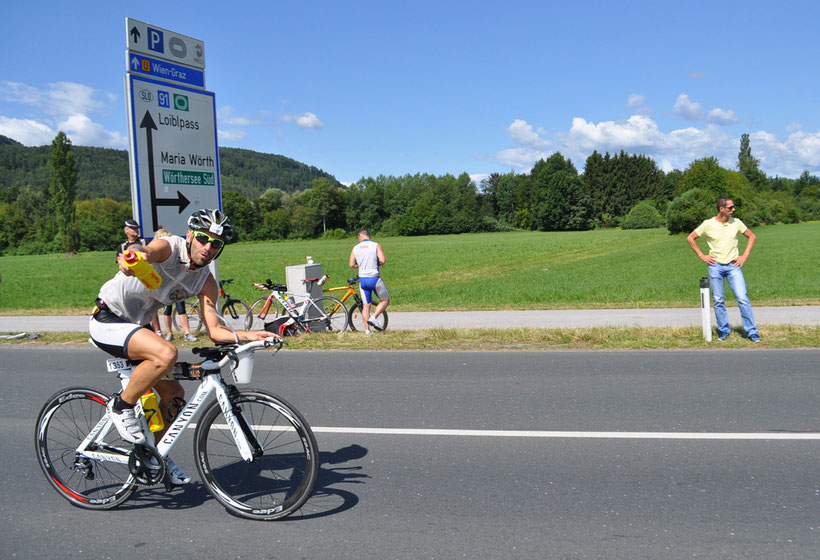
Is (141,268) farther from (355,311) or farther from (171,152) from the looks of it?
(171,152)

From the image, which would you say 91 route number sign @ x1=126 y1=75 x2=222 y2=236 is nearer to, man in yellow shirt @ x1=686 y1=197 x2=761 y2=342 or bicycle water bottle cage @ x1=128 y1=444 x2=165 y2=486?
bicycle water bottle cage @ x1=128 y1=444 x2=165 y2=486

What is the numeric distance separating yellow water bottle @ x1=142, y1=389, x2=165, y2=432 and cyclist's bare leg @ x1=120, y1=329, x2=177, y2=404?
0.32 ft

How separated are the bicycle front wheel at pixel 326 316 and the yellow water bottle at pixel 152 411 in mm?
7871

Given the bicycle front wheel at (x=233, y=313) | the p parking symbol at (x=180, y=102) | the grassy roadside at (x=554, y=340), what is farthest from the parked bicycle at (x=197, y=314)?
the p parking symbol at (x=180, y=102)

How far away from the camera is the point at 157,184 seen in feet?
37.3

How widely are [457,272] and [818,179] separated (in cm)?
15447

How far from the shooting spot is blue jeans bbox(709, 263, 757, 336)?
30.9 ft

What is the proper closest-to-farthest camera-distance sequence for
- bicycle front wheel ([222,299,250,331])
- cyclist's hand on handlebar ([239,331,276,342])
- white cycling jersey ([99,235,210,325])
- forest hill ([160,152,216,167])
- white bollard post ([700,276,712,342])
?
cyclist's hand on handlebar ([239,331,276,342]) → white cycling jersey ([99,235,210,325]) → white bollard post ([700,276,712,342]) → forest hill ([160,152,216,167]) → bicycle front wheel ([222,299,250,331])

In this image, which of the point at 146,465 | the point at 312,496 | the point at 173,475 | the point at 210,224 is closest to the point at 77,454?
the point at 146,465

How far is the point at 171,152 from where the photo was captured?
11.6 metres

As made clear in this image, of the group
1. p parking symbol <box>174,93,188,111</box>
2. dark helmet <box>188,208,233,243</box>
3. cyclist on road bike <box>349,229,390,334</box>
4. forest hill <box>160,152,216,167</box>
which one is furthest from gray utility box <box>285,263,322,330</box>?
dark helmet <box>188,208,233,243</box>

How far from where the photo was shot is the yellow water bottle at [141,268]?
330 cm

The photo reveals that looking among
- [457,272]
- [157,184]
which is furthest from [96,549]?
[457,272]

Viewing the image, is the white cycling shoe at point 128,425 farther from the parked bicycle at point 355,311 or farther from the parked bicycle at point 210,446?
the parked bicycle at point 355,311
